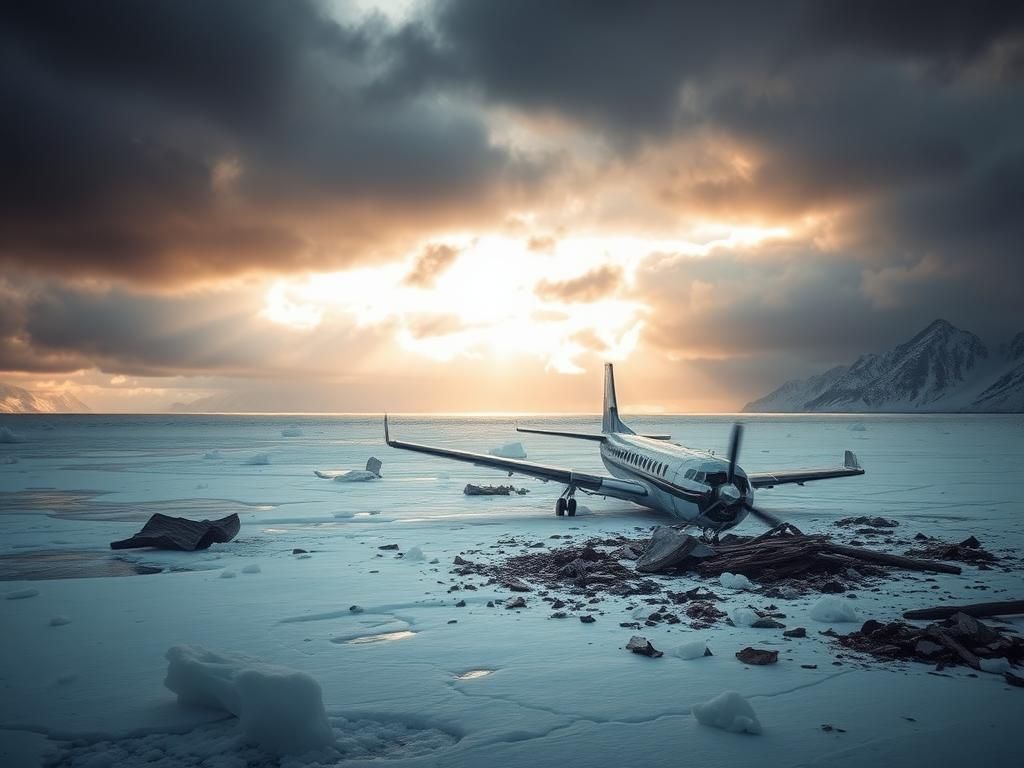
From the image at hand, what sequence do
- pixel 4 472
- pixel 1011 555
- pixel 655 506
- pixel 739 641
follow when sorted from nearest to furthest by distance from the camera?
pixel 739 641, pixel 1011 555, pixel 655 506, pixel 4 472

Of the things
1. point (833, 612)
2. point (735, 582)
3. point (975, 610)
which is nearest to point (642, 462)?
point (735, 582)

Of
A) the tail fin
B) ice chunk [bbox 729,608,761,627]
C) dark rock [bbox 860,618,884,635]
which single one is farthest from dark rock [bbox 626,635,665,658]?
the tail fin

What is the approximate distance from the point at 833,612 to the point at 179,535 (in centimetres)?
1660

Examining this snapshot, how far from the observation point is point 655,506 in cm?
2220

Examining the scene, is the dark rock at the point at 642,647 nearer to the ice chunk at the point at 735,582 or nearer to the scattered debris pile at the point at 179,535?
the ice chunk at the point at 735,582

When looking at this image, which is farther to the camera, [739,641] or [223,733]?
[739,641]

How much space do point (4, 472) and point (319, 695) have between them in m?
46.6

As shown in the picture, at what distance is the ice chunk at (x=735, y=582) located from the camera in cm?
1297

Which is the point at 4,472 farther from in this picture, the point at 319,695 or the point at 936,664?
the point at 936,664

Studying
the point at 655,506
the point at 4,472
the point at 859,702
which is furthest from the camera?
the point at 4,472

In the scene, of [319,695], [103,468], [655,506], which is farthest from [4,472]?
[319,695]

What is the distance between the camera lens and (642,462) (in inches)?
939

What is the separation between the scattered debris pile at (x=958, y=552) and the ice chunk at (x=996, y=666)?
25.1ft

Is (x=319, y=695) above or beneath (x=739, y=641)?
above
